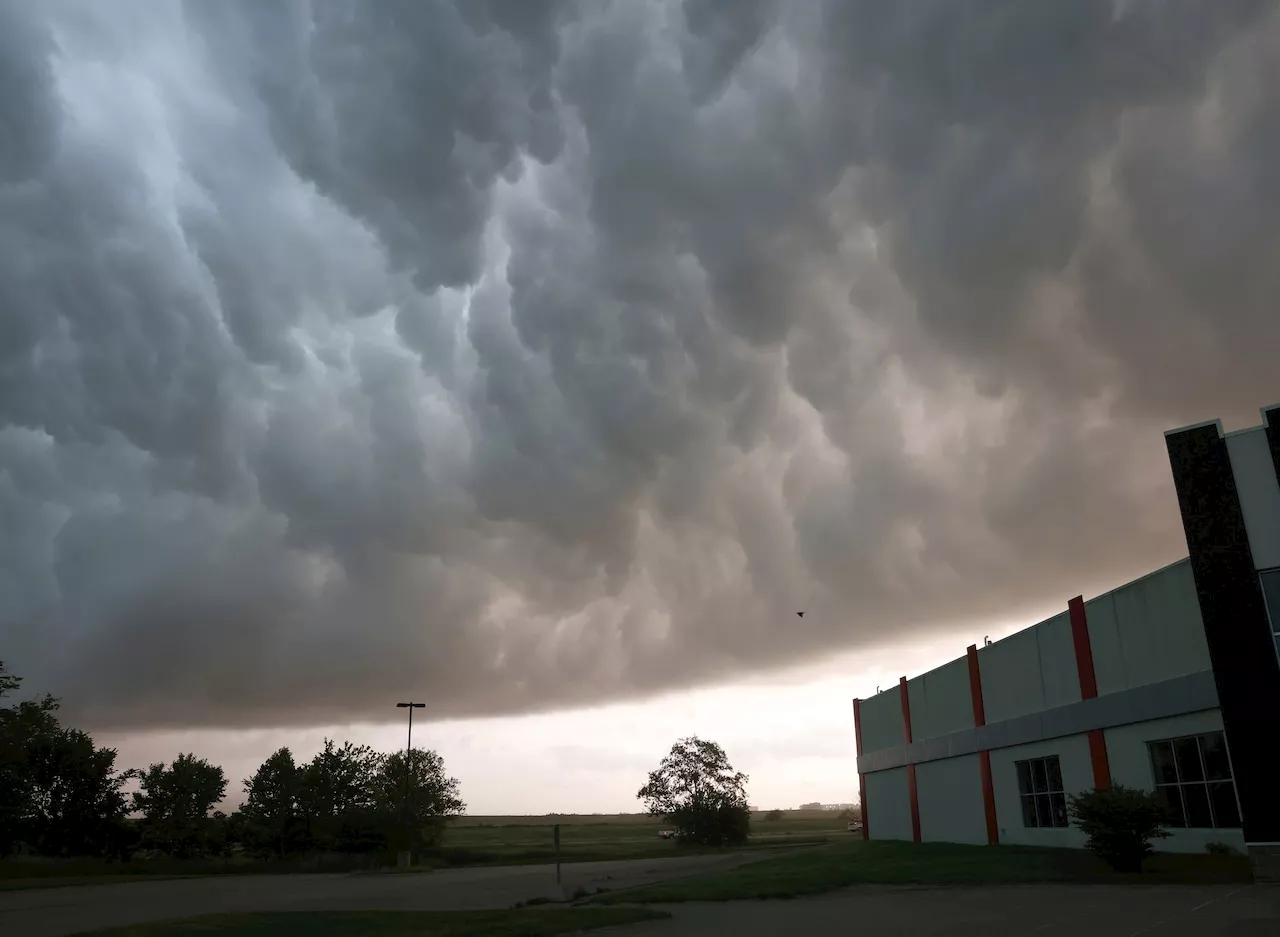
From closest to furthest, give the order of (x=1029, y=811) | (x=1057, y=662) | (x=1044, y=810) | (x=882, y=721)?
(x=1057, y=662) < (x=1044, y=810) < (x=1029, y=811) < (x=882, y=721)

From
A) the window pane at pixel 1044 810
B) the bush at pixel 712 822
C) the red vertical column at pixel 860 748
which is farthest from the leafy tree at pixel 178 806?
the window pane at pixel 1044 810

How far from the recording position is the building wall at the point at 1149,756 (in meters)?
27.3

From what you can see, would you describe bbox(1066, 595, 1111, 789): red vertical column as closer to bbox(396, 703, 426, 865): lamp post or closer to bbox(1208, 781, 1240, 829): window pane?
bbox(1208, 781, 1240, 829): window pane

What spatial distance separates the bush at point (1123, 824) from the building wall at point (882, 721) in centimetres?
2816

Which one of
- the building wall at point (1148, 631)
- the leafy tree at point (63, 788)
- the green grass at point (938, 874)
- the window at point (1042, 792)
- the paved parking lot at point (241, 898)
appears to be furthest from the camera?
the leafy tree at point (63, 788)

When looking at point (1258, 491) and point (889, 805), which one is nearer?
point (1258, 491)

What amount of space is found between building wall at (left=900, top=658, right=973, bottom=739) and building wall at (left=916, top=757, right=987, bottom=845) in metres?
1.76

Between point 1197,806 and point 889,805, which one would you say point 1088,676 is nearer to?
point 1197,806

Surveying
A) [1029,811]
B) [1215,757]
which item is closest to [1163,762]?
[1215,757]

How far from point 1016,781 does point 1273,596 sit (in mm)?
19039

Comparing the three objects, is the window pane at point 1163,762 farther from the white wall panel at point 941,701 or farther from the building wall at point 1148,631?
the white wall panel at point 941,701

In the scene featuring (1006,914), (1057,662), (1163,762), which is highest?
(1057,662)

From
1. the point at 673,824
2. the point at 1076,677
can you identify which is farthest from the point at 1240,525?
the point at 673,824

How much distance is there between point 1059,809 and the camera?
119ft
